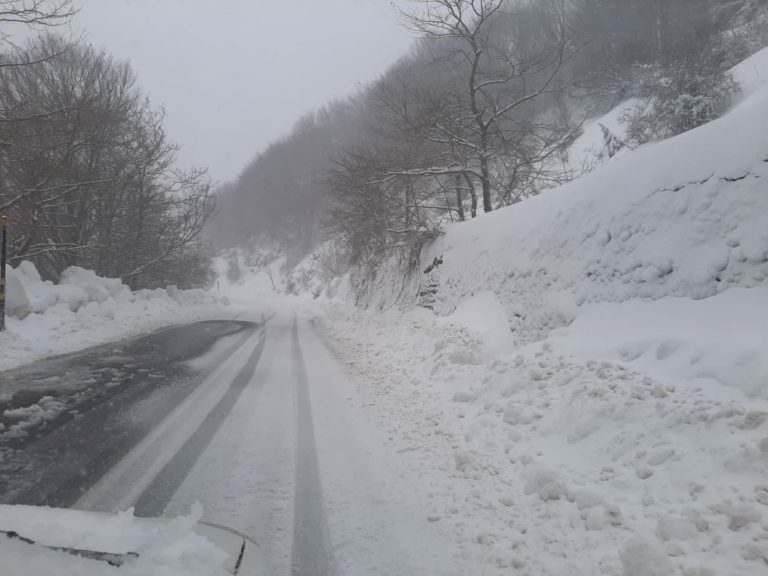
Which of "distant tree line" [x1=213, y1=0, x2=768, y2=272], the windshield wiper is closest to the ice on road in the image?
the windshield wiper

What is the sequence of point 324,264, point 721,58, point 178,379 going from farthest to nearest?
point 324,264
point 721,58
point 178,379

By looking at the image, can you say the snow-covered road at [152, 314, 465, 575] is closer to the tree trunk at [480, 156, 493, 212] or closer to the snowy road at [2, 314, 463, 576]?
the snowy road at [2, 314, 463, 576]

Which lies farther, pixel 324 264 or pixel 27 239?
pixel 324 264

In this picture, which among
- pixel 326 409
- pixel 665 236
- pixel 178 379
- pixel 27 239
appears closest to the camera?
pixel 665 236

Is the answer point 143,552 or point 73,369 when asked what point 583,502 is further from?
point 73,369

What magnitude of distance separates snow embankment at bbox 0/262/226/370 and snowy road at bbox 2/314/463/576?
14.0ft

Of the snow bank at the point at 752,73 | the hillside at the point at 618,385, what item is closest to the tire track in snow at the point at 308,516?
the hillside at the point at 618,385

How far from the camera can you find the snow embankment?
923 centimetres

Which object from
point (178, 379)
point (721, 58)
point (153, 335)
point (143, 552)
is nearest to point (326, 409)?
point (178, 379)

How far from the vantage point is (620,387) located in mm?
4457

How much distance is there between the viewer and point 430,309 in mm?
12383

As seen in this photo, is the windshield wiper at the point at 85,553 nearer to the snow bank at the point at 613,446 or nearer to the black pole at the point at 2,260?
the snow bank at the point at 613,446

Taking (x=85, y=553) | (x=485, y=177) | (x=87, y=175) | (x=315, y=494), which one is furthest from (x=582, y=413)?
(x=87, y=175)

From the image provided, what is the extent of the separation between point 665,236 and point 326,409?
452cm
